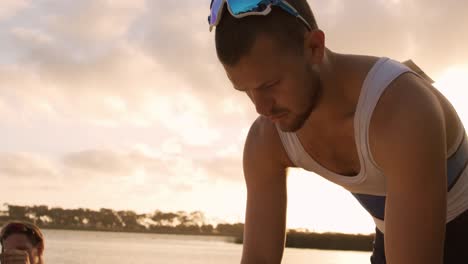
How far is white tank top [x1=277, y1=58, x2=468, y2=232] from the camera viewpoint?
10.3 ft

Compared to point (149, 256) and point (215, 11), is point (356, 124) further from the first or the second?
point (149, 256)

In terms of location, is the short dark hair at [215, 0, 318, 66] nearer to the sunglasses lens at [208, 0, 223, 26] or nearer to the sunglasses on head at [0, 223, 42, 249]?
the sunglasses lens at [208, 0, 223, 26]

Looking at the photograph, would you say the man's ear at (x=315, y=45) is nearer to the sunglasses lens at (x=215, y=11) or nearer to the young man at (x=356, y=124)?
the young man at (x=356, y=124)

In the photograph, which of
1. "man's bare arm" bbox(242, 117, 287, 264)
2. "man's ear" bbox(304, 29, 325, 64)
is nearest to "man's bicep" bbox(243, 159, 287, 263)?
"man's bare arm" bbox(242, 117, 287, 264)

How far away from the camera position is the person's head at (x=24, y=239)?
5723 mm

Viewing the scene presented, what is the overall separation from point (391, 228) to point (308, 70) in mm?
727

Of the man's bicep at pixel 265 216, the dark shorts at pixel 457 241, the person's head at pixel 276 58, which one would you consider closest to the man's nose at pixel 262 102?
the person's head at pixel 276 58

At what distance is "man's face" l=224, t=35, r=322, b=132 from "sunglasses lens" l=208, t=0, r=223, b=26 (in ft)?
0.84

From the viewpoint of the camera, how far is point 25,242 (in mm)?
5754

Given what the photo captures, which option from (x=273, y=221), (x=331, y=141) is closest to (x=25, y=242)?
(x=273, y=221)

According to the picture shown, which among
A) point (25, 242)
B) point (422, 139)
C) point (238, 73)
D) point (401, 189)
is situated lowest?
point (25, 242)

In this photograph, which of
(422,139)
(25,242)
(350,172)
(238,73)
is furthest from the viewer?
(25,242)

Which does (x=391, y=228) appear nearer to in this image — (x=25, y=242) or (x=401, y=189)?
(x=401, y=189)

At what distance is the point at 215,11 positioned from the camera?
10.7 ft
